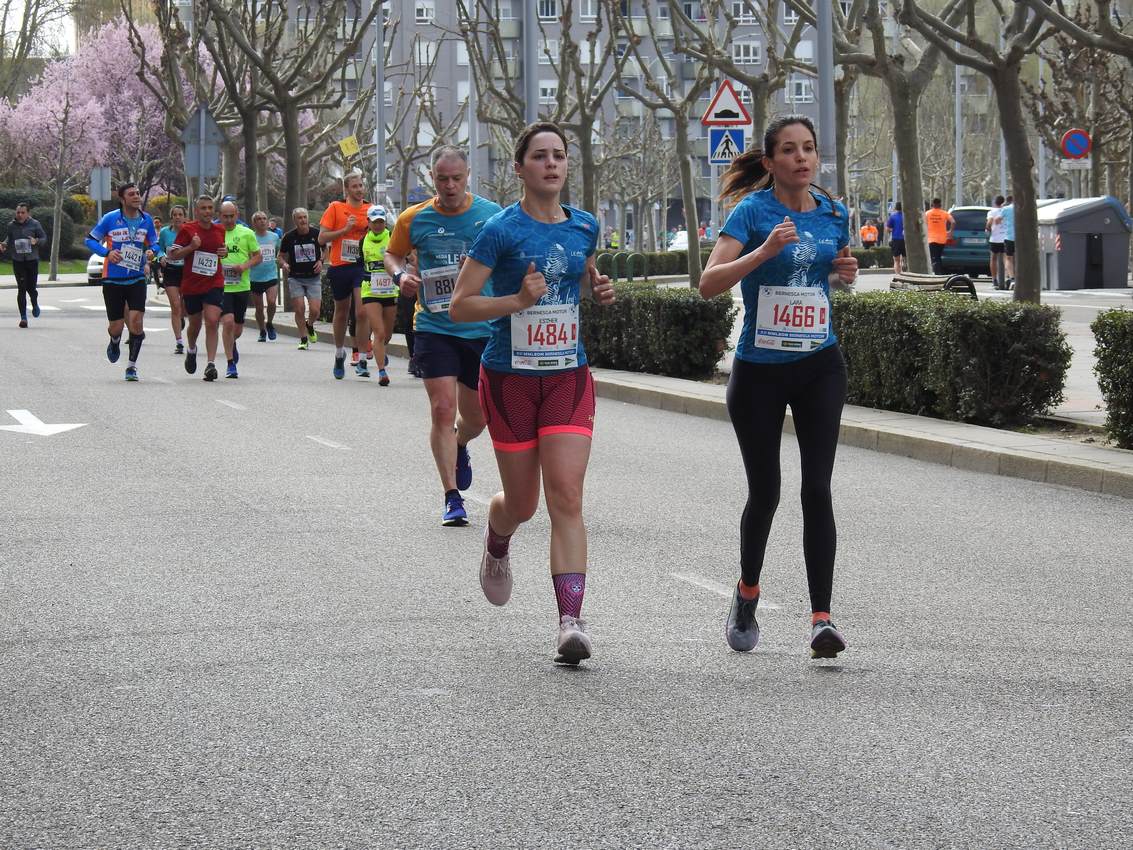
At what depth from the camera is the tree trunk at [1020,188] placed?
1856 centimetres

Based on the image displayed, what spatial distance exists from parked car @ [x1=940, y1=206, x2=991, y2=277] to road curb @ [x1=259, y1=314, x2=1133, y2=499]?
27.6m

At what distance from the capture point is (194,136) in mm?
33219

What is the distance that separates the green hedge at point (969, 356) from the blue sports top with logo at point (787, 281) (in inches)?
272

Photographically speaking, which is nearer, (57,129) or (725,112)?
(725,112)

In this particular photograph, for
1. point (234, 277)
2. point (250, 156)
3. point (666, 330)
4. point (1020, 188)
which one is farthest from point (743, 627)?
point (250, 156)

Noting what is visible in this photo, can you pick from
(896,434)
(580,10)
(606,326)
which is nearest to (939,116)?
(580,10)

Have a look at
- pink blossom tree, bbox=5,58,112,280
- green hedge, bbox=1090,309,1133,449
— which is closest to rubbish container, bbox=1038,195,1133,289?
green hedge, bbox=1090,309,1133,449

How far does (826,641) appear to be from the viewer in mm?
6223

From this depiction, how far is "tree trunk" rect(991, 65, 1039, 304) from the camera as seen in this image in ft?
60.9

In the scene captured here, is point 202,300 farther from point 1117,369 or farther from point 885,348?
point 1117,369

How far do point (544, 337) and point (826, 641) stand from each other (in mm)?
1319

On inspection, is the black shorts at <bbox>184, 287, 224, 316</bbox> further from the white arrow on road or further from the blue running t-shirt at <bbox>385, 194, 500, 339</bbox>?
the blue running t-shirt at <bbox>385, 194, 500, 339</bbox>

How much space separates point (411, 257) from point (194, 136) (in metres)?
23.9

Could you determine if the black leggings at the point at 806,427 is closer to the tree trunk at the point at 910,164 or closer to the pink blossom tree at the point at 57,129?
the tree trunk at the point at 910,164
